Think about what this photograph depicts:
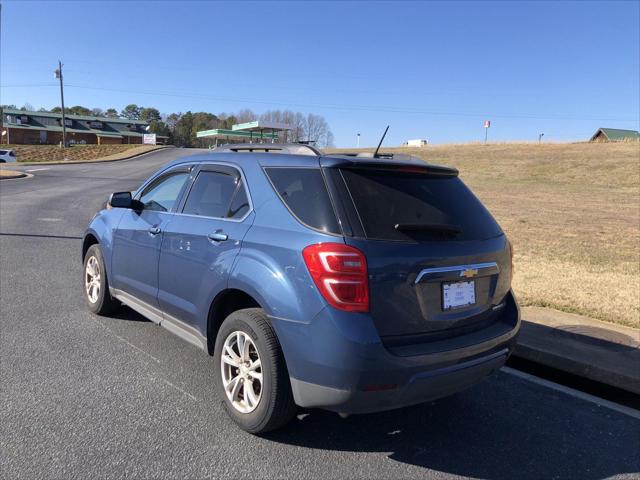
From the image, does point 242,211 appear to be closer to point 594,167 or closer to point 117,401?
point 117,401

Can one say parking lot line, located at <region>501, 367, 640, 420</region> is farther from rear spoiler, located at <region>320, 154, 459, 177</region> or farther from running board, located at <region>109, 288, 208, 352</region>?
running board, located at <region>109, 288, 208, 352</region>

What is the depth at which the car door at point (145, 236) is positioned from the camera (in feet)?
13.6

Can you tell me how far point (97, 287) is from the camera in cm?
528

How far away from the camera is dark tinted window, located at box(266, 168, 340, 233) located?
285 centimetres

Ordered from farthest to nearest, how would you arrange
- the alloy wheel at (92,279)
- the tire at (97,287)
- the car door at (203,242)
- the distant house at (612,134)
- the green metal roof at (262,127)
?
the distant house at (612,134)
the green metal roof at (262,127)
the alloy wheel at (92,279)
the tire at (97,287)
the car door at (203,242)

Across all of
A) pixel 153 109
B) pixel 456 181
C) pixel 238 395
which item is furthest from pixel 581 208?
pixel 153 109

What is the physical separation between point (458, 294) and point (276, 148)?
1664 mm

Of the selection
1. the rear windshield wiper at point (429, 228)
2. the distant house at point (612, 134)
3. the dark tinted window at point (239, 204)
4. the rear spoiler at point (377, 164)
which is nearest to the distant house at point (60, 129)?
the distant house at point (612, 134)

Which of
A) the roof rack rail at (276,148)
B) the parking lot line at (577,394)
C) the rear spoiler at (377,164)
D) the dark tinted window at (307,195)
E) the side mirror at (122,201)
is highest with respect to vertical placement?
the roof rack rail at (276,148)

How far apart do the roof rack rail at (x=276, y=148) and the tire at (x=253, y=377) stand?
3.52 feet

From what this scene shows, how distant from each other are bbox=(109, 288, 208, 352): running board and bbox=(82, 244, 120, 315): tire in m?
0.21

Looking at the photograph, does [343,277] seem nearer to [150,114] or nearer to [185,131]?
[185,131]

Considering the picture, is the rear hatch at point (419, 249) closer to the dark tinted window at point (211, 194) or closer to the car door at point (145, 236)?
the dark tinted window at point (211, 194)

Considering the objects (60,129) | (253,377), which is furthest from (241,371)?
(60,129)
